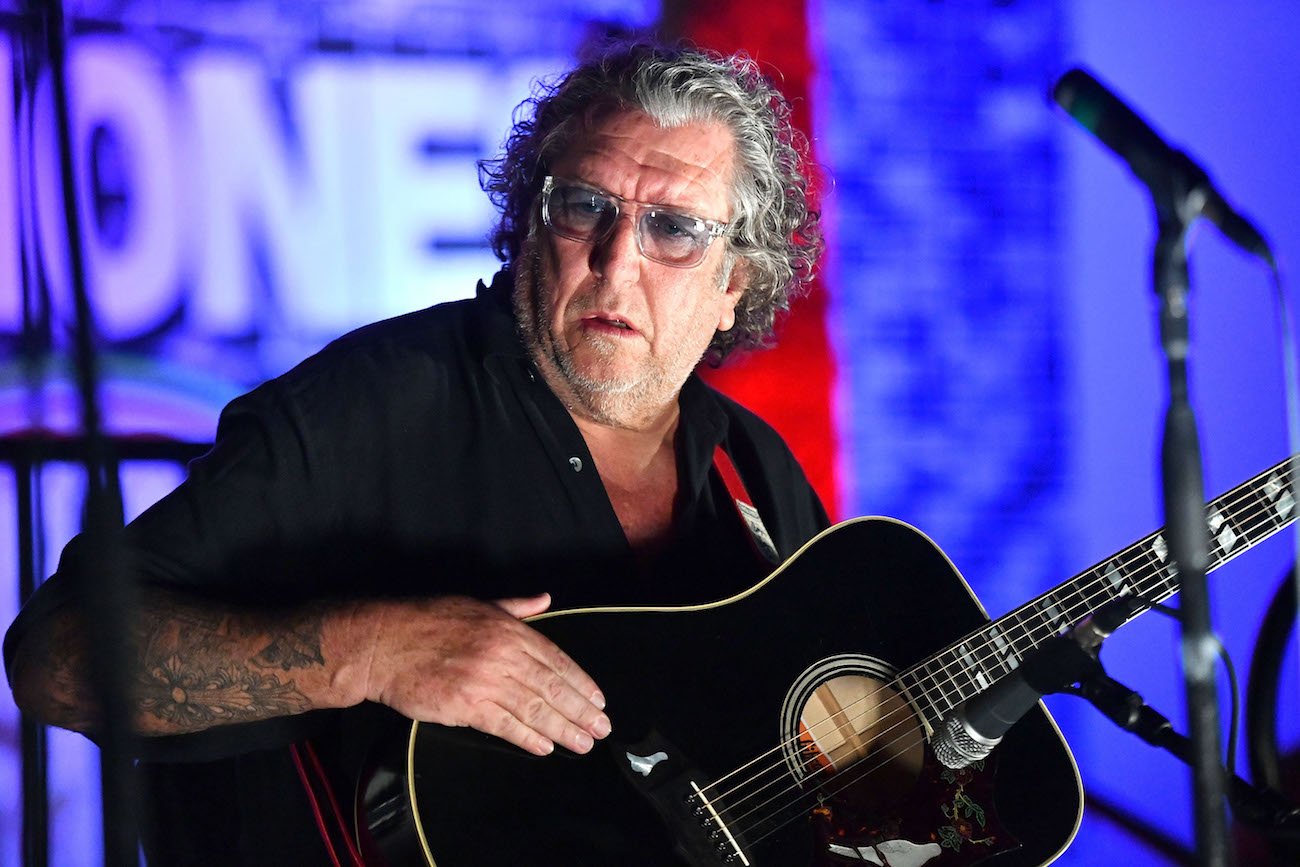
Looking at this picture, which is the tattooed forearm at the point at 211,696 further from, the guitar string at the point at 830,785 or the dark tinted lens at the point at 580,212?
the dark tinted lens at the point at 580,212

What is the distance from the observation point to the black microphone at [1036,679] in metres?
1.27

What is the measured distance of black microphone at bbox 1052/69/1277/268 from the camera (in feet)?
3.50

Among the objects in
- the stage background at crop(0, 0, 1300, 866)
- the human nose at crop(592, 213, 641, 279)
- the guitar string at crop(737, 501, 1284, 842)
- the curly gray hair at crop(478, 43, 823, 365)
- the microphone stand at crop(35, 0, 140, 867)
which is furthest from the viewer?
the stage background at crop(0, 0, 1300, 866)

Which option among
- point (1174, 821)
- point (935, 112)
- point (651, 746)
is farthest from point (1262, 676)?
point (651, 746)

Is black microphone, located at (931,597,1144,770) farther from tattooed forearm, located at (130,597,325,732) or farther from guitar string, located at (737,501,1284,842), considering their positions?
tattooed forearm, located at (130,597,325,732)

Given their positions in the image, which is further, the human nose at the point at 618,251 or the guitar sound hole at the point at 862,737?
the human nose at the point at 618,251

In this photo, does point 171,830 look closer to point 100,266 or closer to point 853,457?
point 100,266

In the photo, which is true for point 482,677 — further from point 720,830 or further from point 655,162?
point 655,162

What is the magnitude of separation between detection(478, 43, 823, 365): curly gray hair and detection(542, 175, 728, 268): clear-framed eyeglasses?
11cm

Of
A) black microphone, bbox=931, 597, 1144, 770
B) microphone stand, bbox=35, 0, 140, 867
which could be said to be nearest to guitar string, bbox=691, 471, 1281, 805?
black microphone, bbox=931, 597, 1144, 770

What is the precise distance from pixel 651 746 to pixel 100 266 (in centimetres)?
168

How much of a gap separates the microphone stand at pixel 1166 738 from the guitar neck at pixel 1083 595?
17.1 inches

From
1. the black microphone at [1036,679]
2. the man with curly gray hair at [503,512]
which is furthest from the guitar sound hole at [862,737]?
the man with curly gray hair at [503,512]

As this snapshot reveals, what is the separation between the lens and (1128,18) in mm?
3213
